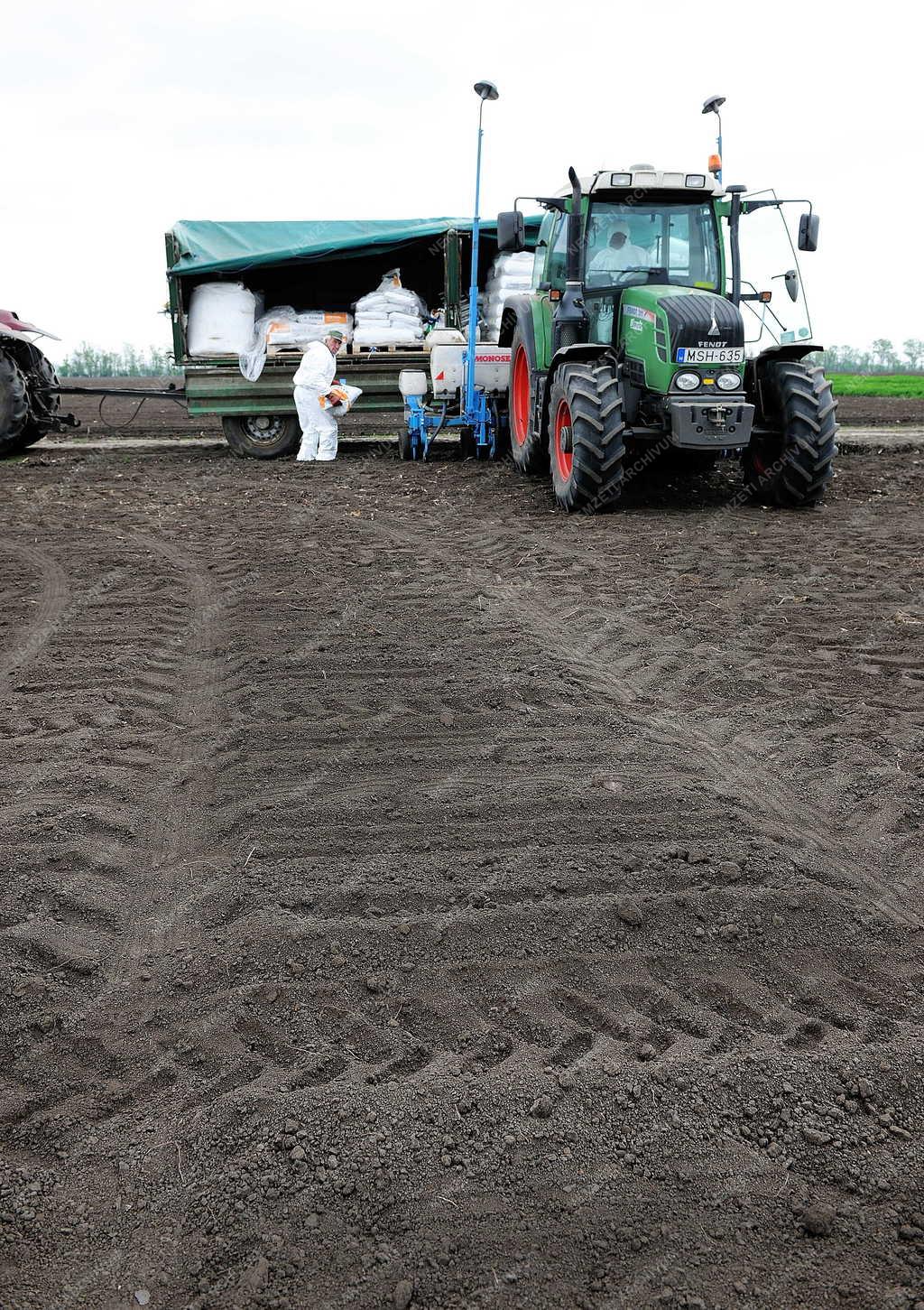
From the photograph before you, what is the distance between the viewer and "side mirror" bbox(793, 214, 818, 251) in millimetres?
8719

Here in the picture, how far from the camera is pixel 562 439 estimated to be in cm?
929

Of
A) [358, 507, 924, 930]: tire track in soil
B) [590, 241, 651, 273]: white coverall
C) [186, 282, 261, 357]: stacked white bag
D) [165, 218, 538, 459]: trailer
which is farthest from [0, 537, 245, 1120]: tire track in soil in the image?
[186, 282, 261, 357]: stacked white bag

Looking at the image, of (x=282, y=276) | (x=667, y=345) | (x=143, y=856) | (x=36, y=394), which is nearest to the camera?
(x=143, y=856)

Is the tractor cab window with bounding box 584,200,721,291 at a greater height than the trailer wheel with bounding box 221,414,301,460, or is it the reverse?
the tractor cab window with bounding box 584,200,721,291

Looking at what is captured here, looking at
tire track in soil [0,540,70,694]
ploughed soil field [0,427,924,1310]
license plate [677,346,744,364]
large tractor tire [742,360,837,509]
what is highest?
license plate [677,346,744,364]

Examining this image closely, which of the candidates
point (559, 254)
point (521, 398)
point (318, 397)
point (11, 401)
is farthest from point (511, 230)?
point (11, 401)

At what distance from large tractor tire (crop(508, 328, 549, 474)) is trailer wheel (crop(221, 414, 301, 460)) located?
368cm

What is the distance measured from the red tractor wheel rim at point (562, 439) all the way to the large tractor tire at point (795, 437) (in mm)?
1701

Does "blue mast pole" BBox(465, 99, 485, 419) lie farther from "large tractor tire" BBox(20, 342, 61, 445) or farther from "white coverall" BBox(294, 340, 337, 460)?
"large tractor tire" BBox(20, 342, 61, 445)

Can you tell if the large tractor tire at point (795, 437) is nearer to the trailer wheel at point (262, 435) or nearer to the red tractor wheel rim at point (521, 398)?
the red tractor wheel rim at point (521, 398)

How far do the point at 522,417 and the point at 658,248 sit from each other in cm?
265

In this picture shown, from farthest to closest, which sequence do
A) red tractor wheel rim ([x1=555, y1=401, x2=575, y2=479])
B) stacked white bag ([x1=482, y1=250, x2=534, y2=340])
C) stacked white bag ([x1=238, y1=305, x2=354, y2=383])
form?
1. stacked white bag ([x1=238, y1=305, x2=354, y2=383])
2. stacked white bag ([x1=482, y1=250, x2=534, y2=340])
3. red tractor wheel rim ([x1=555, y1=401, x2=575, y2=479])

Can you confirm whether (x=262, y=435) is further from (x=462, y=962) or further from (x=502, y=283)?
(x=462, y=962)

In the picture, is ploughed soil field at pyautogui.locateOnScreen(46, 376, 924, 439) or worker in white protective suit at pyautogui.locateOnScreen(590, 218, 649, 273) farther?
ploughed soil field at pyautogui.locateOnScreen(46, 376, 924, 439)
